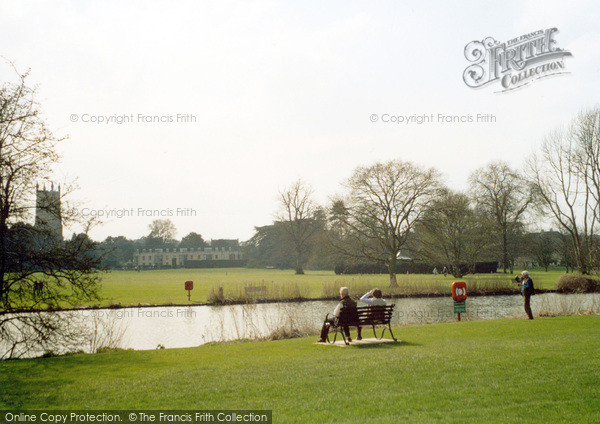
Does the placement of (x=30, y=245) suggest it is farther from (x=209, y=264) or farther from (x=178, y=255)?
(x=178, y=255)

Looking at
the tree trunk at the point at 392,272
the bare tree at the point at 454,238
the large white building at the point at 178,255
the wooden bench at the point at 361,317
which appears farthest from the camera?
→ the large white building at the point at 178,255

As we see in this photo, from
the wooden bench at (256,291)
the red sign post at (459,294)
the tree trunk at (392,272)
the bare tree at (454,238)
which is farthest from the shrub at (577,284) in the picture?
the red sign post at (459,294)

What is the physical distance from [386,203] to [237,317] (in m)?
20.2

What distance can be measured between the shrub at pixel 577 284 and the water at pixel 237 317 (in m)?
7.05

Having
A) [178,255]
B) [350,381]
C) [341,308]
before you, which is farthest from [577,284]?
[178,255]

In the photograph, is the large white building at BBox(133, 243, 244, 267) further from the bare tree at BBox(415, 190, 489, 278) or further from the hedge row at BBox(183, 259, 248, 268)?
the bare tree at BBox(415, 190, 489, 278)

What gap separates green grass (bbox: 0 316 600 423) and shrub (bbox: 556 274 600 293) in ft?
85.5

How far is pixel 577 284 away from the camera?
36125 mm

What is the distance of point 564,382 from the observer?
24.1ft

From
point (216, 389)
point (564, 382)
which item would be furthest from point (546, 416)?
point (216, 389)

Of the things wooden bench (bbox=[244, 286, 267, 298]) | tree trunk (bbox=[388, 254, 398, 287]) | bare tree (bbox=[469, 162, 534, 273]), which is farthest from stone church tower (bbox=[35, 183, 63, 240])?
bare tree (bbox=[469, 162, 534, 273])

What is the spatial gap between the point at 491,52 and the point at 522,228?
4444cm

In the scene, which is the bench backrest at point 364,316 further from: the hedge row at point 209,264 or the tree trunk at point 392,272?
the hedge row at point 209,264

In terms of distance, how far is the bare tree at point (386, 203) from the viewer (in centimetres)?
4084
